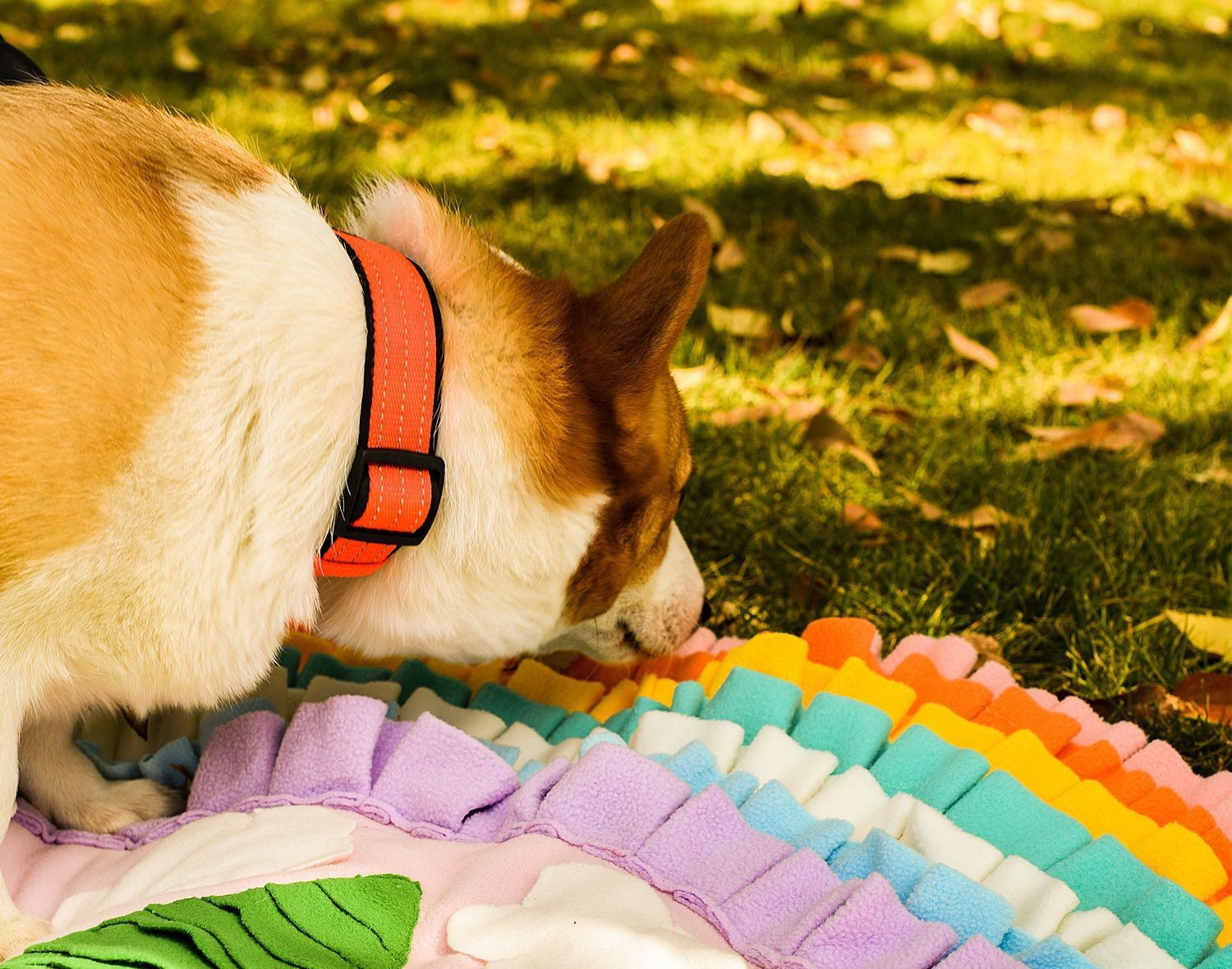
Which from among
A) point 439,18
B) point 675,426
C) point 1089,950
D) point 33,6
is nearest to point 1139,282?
point 675,426

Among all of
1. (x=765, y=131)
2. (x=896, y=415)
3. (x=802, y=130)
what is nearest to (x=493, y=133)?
(x=765, y=131)

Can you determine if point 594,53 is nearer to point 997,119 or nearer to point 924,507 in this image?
point 997,119

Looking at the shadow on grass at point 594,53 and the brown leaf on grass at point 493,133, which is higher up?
the shadow on grass at point 594,53

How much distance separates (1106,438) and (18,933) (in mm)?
2389

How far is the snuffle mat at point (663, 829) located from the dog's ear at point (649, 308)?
52 centimetres

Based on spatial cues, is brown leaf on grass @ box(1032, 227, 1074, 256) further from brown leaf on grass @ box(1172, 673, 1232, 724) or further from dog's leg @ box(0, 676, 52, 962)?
dog's leg @ box(0, 676, 52, 962)

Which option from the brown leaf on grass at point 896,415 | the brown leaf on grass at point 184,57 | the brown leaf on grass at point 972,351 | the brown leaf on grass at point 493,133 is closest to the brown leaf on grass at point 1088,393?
the brown leaf on grass at point 972,351

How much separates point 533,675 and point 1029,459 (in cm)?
137

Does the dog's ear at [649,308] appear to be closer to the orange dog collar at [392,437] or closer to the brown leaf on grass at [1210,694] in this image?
the orange dog collar at [392,437]

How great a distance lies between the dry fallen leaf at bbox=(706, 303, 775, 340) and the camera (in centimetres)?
336

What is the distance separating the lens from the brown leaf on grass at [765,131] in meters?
4.95

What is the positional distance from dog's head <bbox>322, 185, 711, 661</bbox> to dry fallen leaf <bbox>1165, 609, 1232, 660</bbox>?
1.09m

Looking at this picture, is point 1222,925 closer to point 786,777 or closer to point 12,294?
point 786,777

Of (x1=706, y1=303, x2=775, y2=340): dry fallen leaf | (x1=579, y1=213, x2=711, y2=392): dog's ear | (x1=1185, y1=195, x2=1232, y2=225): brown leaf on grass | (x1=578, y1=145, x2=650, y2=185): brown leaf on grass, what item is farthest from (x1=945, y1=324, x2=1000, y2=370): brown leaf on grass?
(x1=579, y1=213, x2=711, y2=392): dog's ear
